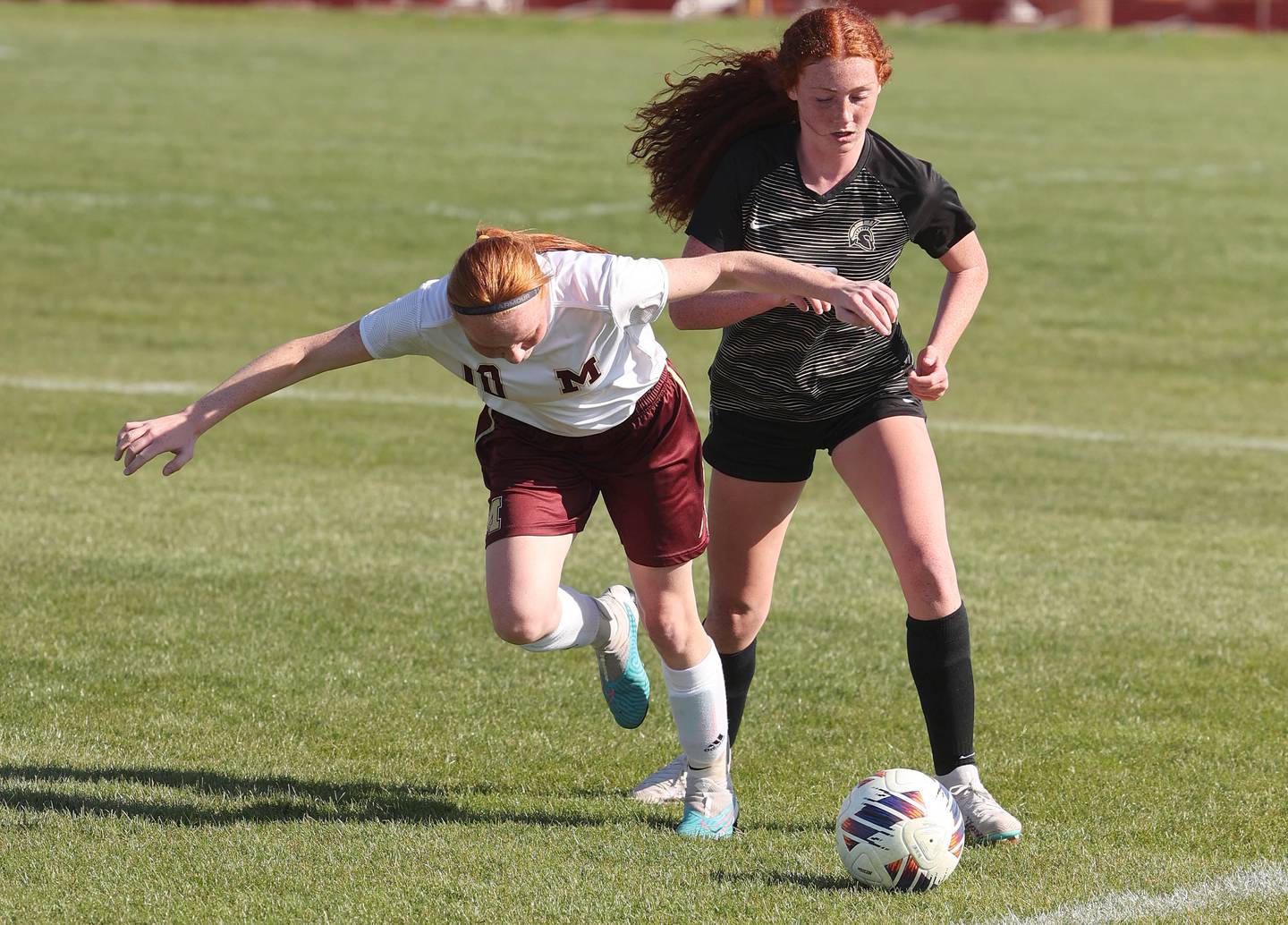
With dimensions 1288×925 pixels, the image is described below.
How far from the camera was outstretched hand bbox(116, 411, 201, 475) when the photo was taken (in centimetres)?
498

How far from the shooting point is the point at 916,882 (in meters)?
5.08

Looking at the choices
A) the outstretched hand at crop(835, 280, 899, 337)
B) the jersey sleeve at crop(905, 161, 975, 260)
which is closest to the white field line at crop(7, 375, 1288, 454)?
the jersey sleeve at crop(905, 161, 975, 260)

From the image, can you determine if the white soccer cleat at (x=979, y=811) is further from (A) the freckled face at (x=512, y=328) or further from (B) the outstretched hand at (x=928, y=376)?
(A) the freckled face at (x=512, y=328)

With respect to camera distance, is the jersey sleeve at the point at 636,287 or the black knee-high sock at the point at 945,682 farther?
the black knee-high sock at the point at 945,682

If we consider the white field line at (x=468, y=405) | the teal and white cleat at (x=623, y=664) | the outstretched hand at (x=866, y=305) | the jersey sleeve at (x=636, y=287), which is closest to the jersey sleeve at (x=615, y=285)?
the jersey sleeve at (x=636, y=287)

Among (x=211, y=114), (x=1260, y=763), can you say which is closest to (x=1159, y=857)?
(x=1260, y=763)

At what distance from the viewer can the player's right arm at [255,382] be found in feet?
16.6

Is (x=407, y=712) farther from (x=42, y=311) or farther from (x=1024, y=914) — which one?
(x=42, y=311)

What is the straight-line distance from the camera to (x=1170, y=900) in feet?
16.5

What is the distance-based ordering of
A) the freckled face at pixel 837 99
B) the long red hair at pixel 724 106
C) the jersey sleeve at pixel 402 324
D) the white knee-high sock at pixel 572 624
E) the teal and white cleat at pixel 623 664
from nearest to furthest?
the jersey sleeve at pixel 402 324
the freckled face at pixel 837 99
the long red hair at pixel 724 106
the white knee-high sock at pixel 572 624
the teal and white cleat at pixel 623 664

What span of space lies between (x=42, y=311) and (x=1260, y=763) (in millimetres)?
13078

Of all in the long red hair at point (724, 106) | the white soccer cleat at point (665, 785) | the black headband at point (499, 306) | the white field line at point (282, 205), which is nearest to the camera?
the black headband at point (499, 306)

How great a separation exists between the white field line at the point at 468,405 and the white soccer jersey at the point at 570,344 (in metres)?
7.71

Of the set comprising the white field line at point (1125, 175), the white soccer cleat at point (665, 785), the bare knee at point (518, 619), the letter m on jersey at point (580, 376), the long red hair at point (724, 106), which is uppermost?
the long red hair at point (724, 106)
